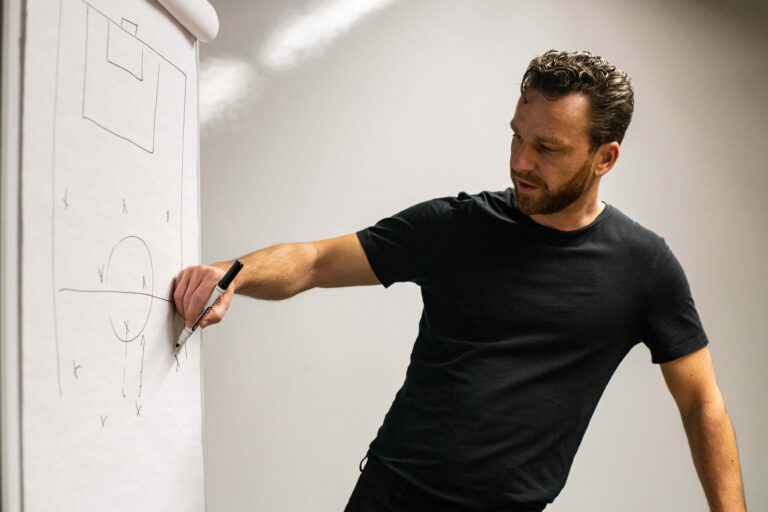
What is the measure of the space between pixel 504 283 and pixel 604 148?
326mm

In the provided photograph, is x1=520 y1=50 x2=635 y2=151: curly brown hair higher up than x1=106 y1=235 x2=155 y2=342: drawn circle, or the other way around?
x1=520 y1=50 x2=635 y2=151: curly brown hair

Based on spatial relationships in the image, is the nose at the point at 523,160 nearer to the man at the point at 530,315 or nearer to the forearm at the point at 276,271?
the man at the point at 530,315

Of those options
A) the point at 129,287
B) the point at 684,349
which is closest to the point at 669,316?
the point at 684,349

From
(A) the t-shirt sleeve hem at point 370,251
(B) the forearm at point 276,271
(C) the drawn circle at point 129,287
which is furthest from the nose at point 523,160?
(C) the drawn circle at point 129,287

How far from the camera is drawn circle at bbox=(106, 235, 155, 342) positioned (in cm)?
70

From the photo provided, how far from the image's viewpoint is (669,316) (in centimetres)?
119

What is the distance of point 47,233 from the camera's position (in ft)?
1.93

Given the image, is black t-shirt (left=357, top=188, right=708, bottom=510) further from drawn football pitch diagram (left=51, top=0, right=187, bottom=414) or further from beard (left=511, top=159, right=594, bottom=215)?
drawn football pitch diagram (left=51, top=0, right=187, bottom=414)

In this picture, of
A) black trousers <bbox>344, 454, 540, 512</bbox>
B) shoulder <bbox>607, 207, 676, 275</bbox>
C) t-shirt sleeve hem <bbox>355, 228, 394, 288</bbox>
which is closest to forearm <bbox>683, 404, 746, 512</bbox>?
shoulder <bbox>607, 207, 676, 275</bbox>

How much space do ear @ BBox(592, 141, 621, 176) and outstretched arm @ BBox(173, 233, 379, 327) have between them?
1.53 ft

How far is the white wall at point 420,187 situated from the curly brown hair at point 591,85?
742 millimetres

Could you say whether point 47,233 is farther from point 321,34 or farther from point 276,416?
point 321,34

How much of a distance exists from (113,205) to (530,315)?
28.5 inches

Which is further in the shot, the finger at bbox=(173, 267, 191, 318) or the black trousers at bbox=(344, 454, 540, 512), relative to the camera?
the black trousers at bbox=(344, 454, 540, 512)
